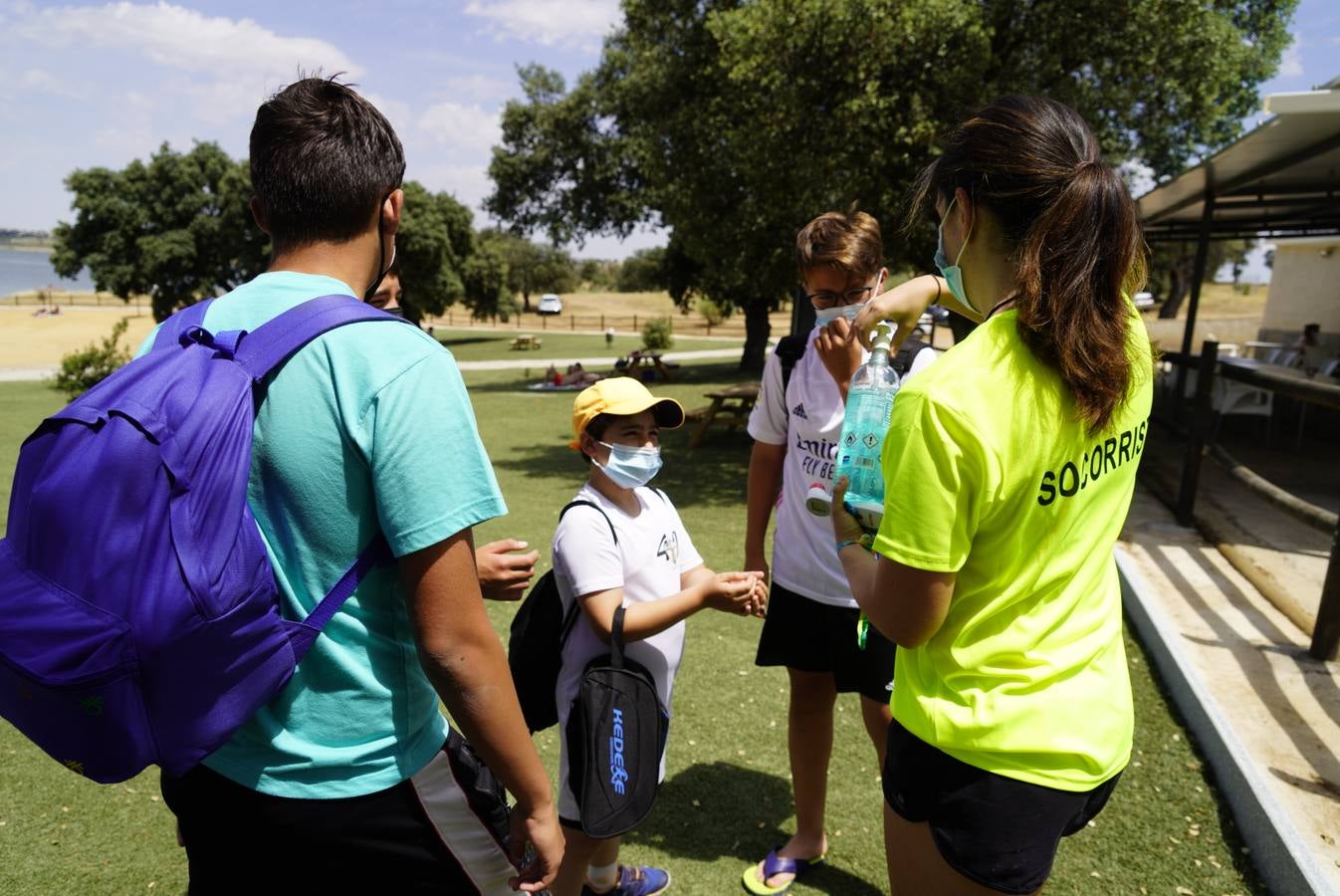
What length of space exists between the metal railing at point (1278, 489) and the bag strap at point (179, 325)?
468 cm

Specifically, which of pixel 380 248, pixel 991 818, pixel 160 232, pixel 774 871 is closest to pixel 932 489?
pixel 991 818

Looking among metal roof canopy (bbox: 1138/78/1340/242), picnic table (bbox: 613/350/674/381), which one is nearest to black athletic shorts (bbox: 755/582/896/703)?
metal roof canopy (bbox: 1138/78/1340/242)

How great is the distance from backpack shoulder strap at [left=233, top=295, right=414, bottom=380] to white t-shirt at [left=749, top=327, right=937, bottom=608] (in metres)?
1.66

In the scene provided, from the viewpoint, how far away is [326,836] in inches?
58.2

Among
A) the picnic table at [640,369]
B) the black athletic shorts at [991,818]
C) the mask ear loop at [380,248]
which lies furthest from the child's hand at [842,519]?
the picnic table at [640,369]

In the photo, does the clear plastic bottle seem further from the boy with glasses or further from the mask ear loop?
the mask ear loop

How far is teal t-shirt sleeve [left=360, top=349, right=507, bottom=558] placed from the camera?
1.35 meters

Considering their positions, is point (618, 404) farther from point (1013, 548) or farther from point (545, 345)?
point (545, 345)

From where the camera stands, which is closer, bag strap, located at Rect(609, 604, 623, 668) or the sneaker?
bag strap, located at Rect(609, 604, 623, 668)

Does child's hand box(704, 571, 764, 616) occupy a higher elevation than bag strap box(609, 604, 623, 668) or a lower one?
higher

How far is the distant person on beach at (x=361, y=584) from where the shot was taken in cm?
135

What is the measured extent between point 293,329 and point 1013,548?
3.97 feet

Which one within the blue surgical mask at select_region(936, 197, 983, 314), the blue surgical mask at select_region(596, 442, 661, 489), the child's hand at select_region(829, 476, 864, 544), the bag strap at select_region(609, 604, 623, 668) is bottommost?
the bag strap at select_region(609, 604, 623, 668)

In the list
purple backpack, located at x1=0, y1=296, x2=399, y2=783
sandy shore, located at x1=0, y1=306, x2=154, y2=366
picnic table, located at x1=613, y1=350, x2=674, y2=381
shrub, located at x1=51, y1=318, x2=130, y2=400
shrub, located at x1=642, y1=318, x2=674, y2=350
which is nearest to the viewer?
→ purple backpack, located at x1=0, y1=296, x2=399, y2=783
